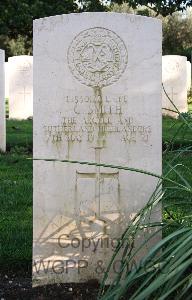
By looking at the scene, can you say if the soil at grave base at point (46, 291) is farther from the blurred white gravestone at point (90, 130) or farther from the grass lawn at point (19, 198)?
the grass lawn at point (19, 198)

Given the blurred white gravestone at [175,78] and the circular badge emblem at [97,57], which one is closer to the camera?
the circular badge emblem at [97,57]

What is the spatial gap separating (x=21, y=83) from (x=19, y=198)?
7621 millimetres

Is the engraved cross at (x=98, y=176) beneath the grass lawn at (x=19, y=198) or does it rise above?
above

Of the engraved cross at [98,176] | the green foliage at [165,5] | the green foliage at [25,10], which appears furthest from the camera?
the green foliage at [25,10]

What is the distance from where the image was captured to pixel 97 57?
350 cm

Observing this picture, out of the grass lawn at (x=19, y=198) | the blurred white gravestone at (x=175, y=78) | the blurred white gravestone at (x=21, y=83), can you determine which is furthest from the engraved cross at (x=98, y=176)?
the blurred white gravestone at (x=175, y=78)

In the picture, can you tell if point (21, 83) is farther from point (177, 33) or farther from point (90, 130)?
point (177, 33)

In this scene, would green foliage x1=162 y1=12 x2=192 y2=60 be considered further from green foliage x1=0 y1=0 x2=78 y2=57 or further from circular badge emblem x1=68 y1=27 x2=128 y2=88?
circular badge emblem x1=68 y1=27 x2=128 y2=88

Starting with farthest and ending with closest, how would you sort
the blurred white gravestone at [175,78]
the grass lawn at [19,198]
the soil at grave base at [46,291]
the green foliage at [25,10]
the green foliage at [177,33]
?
the green foliage at [177,33] → the green foliage at [25,10] → the blurred white gravestone at [175,78] → the grass lawn at [19,198] → the soil at grave base at [46,291]

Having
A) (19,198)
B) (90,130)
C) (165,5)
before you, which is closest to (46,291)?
(90,130)

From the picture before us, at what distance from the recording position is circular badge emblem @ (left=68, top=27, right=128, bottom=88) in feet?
11.4

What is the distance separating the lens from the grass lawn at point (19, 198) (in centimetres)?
394

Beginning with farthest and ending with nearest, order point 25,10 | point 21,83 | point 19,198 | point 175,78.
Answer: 1. point 25,10
2. point 175,78
3. point 21,83
4. point 19,198

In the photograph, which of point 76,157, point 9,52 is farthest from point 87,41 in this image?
point 9,52
